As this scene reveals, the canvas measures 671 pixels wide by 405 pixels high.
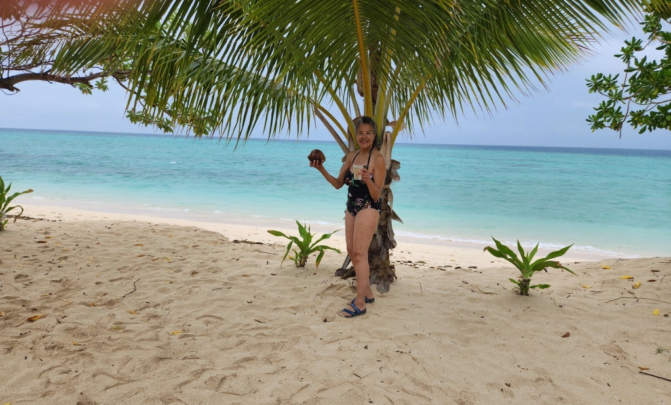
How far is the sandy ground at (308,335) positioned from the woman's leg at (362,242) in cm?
20

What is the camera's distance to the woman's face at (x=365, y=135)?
3.14 meters

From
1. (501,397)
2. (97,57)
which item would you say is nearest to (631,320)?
(501,397)

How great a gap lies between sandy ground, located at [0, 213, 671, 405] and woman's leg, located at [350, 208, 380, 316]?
20cm

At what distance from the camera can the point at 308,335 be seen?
113 inches

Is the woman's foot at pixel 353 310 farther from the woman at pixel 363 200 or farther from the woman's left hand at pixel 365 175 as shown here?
the woman's left hand at pixel 365 175

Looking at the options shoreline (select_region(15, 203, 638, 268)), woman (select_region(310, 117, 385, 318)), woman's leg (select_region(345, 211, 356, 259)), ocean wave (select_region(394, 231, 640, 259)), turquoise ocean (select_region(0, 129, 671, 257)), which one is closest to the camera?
woman (select_region(310, 117, 385, 318))

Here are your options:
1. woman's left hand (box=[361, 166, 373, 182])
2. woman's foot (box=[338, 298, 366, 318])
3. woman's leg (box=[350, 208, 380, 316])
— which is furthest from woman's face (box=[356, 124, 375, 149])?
woman's foot (box=[338, 298, 366, 318])

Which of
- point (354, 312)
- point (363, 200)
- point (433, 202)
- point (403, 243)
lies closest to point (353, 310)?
point (354, 312)

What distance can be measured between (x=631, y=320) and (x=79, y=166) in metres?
26.5

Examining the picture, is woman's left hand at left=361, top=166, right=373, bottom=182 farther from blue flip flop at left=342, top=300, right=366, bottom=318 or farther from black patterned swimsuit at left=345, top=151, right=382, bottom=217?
blue flip flop at left=342, top=300, right=366, bottom=318

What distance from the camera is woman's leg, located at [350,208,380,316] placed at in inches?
124

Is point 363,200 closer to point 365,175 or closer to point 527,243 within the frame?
point 365,175

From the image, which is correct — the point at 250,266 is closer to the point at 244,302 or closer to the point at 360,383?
the point at 244,302

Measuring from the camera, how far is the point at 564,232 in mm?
9742
